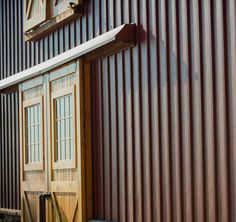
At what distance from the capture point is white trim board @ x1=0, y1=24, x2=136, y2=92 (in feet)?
26.2

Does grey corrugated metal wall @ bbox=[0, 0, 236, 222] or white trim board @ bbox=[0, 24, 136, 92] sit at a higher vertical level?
white trim board @ bbox=[0, 24, 136, 92]

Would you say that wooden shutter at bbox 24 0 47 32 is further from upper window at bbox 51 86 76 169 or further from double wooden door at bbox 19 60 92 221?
upper window at bbox 51 86 76 169

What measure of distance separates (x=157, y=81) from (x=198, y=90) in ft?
2.74

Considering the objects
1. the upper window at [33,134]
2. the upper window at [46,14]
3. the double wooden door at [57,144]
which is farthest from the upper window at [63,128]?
the upper window at [46,14]

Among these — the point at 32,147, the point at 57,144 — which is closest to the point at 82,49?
the point at 57,144

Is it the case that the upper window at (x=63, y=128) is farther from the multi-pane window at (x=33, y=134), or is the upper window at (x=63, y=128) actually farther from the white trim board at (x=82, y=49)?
the multi-pane window at (x=33, y=134)

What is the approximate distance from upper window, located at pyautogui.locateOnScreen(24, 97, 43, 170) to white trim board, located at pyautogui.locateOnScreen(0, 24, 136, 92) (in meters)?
0.47

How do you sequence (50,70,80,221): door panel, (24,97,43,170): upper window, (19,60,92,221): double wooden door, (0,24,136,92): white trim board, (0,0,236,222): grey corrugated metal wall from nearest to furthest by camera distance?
(0,0,236,222): grey corrugated metal wall, (0,24,136,92): white trim board, (19,60,92,221): double wooden door, (50,70,80,221): door panel, (24,97,43,170): upper window

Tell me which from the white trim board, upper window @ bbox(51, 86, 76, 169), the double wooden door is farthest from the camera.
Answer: upper window @ bbox(51, 86, 76, 169)

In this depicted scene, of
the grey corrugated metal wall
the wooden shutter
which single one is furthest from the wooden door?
the grey corrugated metal wall

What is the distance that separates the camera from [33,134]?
10.6 metres

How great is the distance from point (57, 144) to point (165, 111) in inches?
111

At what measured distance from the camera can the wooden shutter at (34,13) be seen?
10.2 metres

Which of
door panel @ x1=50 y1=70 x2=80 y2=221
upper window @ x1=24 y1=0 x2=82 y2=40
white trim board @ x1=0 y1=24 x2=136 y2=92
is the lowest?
door panel @ x1=50 y1=70 x2=80 y2=221
